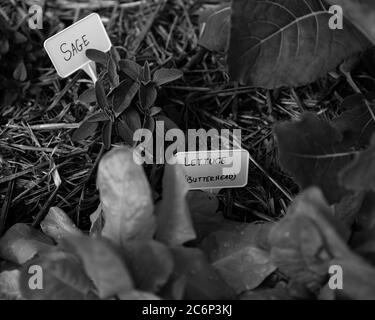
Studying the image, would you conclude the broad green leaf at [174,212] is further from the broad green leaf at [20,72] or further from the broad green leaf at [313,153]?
the broad green leaf at [20,72]

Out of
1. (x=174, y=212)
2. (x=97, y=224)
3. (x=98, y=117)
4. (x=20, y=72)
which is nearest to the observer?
(x=174, y=212)

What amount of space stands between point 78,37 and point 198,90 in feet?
0.87

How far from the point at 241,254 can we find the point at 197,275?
103 millimetres

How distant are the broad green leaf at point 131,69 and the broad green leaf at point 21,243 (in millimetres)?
303

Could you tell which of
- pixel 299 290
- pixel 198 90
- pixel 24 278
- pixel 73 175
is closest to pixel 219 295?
pixel 299 290

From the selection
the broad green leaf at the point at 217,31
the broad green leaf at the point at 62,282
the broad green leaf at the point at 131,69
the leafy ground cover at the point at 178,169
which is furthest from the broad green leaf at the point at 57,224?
the broad green leaf at the point at 217,31

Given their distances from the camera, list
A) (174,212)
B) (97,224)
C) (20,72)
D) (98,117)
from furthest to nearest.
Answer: (20,72) < (98,117) < (97,224) < (174,212)

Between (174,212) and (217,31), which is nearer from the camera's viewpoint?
(174,212)

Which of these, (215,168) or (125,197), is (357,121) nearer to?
(215,168)

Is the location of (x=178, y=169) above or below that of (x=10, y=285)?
above

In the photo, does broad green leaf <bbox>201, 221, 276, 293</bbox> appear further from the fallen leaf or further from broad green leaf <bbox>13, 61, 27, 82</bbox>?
broad green leaf <bbox>13, 61, 27, 82</bbox>

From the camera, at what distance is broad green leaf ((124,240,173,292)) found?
0.69m

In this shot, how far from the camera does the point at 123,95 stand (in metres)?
0.94

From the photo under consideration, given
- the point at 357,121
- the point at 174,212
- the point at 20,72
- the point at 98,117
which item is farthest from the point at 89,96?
the point at 357,121
